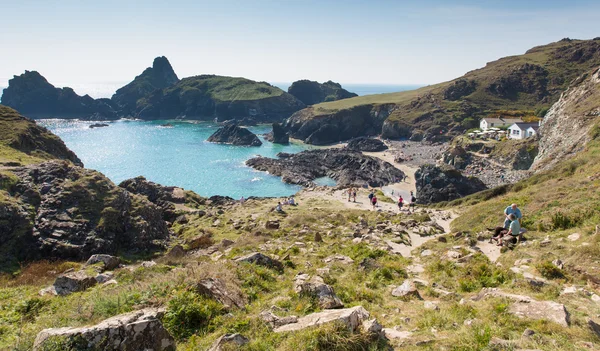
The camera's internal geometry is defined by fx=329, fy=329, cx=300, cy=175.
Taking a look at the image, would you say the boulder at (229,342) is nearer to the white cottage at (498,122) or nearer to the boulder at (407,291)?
the boulder at (407,291)

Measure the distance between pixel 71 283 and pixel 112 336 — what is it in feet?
21.3

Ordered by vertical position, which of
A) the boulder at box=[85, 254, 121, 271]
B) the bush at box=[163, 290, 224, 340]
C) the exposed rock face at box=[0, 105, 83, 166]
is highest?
the exposed rock face at box=[0, 105, 83, 166]

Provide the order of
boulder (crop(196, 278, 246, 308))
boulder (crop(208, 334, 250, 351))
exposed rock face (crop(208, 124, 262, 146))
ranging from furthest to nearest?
exposed rock face (crop(208, 124, 262, 146)) < boulder (crop(196, 278, 246, 308)) < boulder (crop(208, 334, 250, 351))

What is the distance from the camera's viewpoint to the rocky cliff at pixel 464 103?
331 feet

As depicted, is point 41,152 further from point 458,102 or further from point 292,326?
point 458,102

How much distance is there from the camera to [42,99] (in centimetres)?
16350

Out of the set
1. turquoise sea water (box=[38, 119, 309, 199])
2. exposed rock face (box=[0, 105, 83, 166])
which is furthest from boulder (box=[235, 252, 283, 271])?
turquoise sea water (box=[38, 119, 309, 199])

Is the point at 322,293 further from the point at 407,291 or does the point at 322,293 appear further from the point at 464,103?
the point at 464,103

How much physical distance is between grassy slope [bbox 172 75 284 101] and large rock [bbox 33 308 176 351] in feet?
551

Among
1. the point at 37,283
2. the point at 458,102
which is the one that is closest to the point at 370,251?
the point at 37,283

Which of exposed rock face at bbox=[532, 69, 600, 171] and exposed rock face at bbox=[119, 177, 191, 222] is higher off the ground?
exposed rock face at bbox=[532, 69, 600, 171]

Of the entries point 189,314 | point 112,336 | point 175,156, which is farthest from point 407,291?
point 175,156

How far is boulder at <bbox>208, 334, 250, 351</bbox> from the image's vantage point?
5844 millimetres

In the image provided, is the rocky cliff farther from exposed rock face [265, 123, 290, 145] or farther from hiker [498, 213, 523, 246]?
hiker [498, 213, 523, 246]
